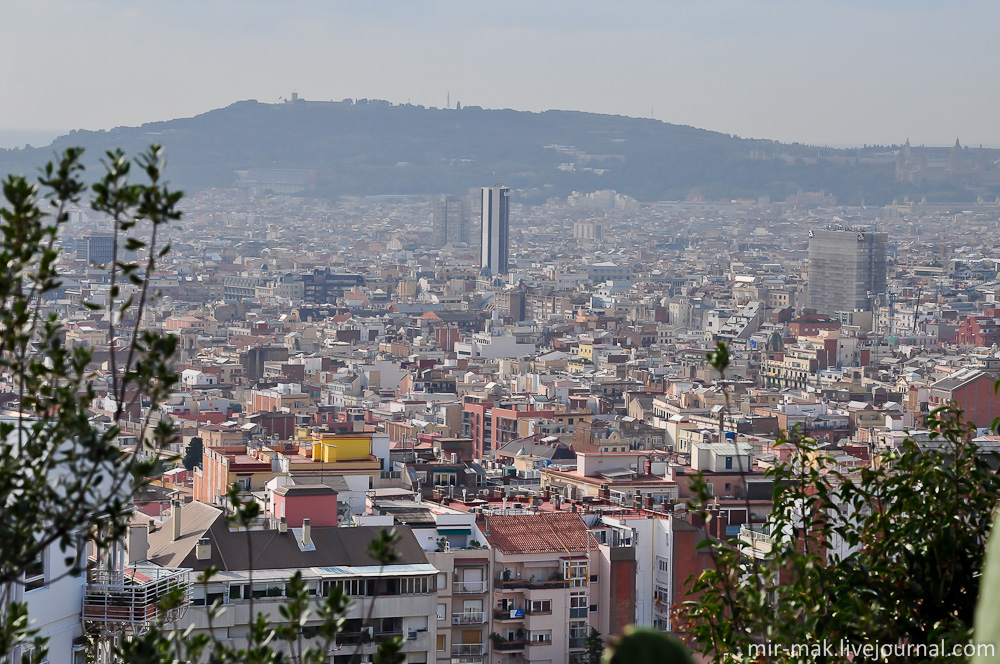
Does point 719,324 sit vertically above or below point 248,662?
below

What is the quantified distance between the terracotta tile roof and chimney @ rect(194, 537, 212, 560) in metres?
3.20

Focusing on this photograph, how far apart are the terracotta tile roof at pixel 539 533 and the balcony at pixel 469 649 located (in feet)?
2.39

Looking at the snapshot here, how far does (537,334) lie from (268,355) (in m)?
12.2

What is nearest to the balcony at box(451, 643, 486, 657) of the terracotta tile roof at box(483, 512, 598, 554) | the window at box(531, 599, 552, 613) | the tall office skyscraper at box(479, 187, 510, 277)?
the window at box(531, 599, 552, 613)

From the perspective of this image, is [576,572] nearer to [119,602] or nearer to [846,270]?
[119,602]

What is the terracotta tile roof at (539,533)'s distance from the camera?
11.5 metres

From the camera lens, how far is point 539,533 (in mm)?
11844

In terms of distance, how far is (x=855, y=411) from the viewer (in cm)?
2848

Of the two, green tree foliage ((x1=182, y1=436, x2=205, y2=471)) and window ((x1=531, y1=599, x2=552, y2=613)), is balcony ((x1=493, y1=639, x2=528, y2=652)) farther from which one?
green tree foliage ((x1=182, y1=436, x2=205, y2=471))

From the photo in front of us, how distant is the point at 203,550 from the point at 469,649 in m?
2.98

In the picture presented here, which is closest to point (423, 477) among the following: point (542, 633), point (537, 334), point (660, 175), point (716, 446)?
point (716, 446)

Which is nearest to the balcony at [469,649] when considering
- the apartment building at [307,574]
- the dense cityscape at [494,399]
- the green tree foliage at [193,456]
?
the dense cityscape at [494,399]

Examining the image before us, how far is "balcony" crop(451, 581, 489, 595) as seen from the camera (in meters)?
11.0

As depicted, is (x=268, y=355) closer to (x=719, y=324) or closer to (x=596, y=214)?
(x=719, y=324)
